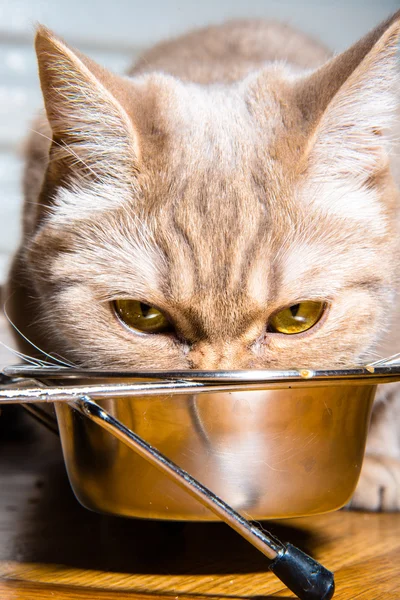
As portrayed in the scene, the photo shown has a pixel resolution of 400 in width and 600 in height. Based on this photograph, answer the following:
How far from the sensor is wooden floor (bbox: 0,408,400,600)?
3.41 feet

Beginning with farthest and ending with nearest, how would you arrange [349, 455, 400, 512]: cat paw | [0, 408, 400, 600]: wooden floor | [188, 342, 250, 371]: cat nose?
1. [349, 455, 400, 512]: cat paw
2. [188, 342, 250, 371]: cat nose
3. [0, 408, 400, 600]: wooden floor

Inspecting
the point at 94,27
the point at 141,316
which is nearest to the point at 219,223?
the point at 141,316

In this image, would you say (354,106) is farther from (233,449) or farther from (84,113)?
(233,449)

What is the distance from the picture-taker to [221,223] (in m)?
1.23

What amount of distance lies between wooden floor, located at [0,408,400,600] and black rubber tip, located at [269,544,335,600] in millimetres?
89

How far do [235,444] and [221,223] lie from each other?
0.39 metres

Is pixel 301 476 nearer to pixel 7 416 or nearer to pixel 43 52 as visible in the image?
pixel 43 52

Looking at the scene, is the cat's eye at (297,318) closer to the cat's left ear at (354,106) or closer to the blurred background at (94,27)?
the cat's left ear at (354,106)

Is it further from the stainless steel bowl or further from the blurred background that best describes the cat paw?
the blurred background

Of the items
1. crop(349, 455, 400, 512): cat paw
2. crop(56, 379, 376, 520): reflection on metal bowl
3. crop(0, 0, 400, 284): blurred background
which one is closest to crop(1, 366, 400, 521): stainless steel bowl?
crop(56, 379, 376, 520): reflection on metal bowl

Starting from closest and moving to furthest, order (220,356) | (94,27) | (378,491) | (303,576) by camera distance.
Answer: (303,576), (220,356), (378,491), (94,27)

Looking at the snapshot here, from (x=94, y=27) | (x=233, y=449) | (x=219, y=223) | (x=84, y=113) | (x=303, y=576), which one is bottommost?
(x=303, y=576)

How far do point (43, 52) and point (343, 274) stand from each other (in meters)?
0.63

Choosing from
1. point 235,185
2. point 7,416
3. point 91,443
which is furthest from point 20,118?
point 91,443
